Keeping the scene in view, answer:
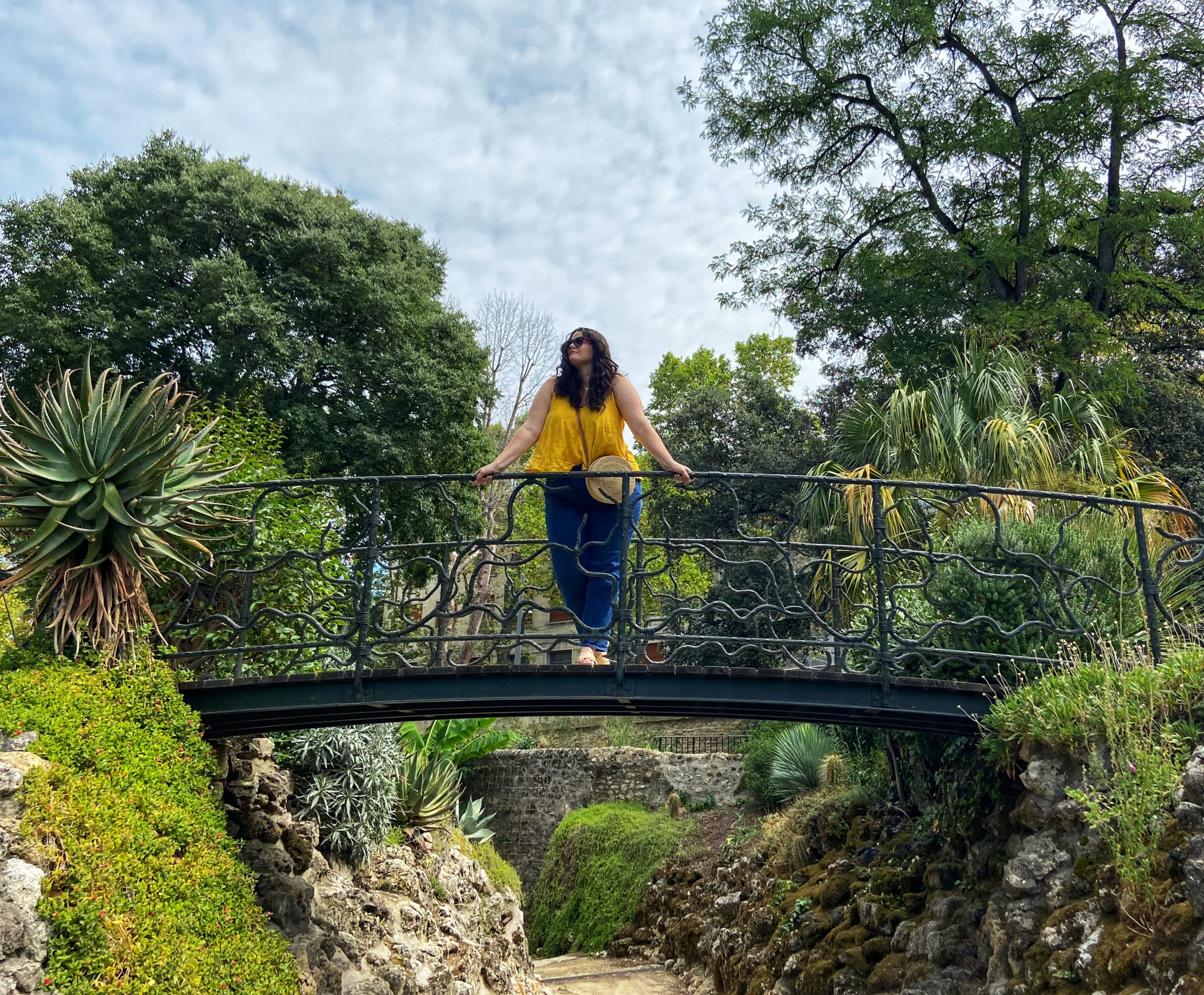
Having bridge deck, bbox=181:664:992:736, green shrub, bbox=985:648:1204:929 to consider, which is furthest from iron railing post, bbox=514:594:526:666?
green shrub, bbox=985:648:1204:929

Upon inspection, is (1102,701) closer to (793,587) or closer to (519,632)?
(793,587)

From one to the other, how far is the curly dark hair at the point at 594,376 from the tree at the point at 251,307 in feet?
34.5

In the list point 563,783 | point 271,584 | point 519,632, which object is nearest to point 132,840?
point 519,632

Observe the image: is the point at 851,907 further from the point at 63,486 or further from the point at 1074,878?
the point at 63,486

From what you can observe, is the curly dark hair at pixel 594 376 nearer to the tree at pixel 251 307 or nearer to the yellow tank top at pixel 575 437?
the yellow tank top at pixel 575 437

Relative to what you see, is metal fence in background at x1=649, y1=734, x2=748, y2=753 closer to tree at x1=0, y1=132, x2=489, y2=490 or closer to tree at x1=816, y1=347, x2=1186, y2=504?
tree at x1=0, y1=132, x2=489, y2=490

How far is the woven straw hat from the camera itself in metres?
5.77

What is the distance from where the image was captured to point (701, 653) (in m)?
18.9

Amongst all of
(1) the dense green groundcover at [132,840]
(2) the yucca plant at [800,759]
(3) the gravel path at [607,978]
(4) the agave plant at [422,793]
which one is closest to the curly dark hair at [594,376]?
(1) the dense green groundcover at [132,840]

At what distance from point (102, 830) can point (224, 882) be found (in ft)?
3.28

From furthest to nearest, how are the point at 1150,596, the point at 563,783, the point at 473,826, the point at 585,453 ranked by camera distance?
the point at 563,783 < the point at 473,826 < the point at 585,453 < the point at 1150,596

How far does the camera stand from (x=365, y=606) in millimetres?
5879

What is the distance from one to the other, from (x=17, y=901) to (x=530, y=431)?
3.59m

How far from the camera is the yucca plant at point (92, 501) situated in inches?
205
